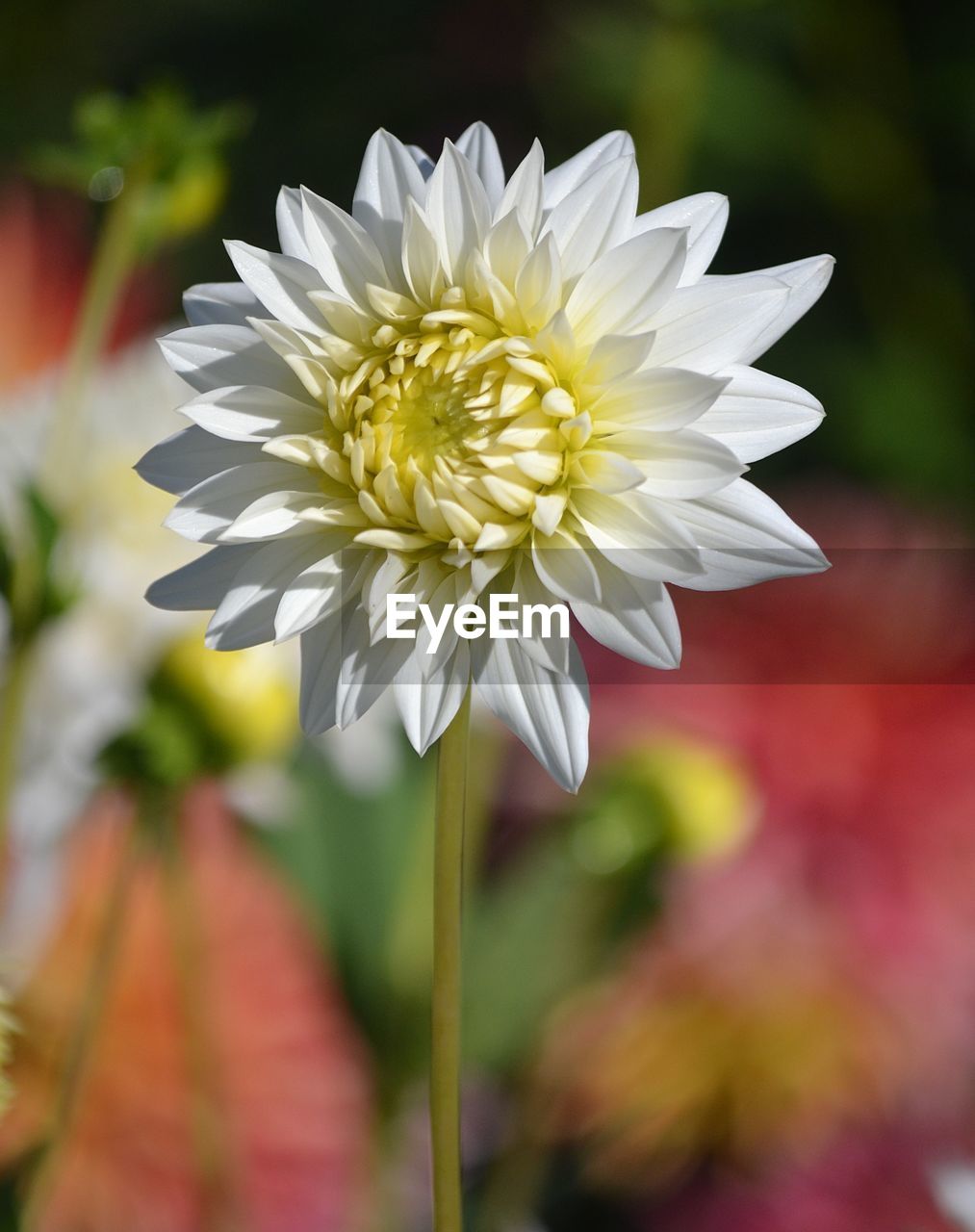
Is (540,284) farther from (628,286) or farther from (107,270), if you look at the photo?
(107,270)

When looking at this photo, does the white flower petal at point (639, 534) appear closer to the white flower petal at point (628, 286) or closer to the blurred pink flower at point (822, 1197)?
the white flower petal at point (628, 286)

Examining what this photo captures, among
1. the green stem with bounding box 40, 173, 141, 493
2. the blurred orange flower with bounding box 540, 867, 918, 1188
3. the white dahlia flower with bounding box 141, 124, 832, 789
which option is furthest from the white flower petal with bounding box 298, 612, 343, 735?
the blurred orange flower with bounding box 540, 867, 918, 1188

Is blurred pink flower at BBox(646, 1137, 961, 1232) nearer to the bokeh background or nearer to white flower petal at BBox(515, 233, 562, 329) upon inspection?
the bokeh background

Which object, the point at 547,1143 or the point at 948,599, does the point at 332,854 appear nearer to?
the point at 547,1143

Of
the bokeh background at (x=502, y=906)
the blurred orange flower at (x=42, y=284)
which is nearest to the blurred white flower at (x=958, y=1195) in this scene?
the bokeh background at (x=502, y=906)

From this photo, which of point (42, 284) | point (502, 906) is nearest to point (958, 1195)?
point (502, 906)

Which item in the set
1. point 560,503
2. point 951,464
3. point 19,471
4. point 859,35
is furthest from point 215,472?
point 859,35

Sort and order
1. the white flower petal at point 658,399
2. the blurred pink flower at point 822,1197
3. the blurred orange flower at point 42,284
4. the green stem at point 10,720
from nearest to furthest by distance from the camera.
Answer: the white flower petal at point 658,399, the green stem at point 10,720, the blurred pink flower at point 822,1197, the blurred orange flower at point 42,284
